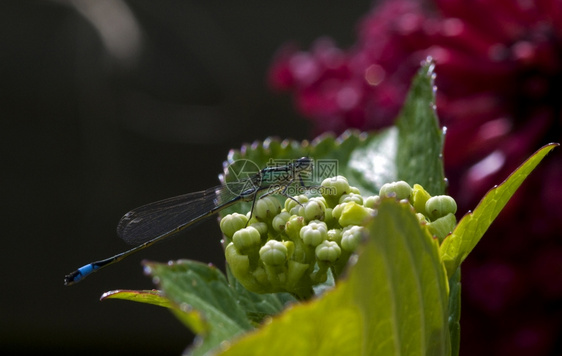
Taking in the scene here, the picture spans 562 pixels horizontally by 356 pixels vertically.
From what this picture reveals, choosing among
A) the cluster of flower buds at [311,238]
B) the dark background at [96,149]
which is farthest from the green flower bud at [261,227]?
the dark background at [96,149]

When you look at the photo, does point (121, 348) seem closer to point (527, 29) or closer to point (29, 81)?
point (29, 81)

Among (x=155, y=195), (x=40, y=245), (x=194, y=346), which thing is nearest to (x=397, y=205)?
(x=194, y=346)

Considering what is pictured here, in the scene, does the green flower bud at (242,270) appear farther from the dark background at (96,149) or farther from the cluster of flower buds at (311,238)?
the dark background at (96,149)

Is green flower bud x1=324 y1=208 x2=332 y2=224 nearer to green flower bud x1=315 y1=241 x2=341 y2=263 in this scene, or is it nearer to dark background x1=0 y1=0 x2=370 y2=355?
green flower bud x1=315 y1=241 x2=341 y2=263

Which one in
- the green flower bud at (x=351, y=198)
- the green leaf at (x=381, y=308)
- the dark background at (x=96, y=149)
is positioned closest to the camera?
the green leaf at (x=381, y=308)

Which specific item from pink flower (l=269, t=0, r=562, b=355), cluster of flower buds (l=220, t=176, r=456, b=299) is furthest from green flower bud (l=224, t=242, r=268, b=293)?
pink flower (l=269, t=0, r=562, b=355)

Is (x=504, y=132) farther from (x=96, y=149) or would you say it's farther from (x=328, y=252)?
(x=96, y=149)
